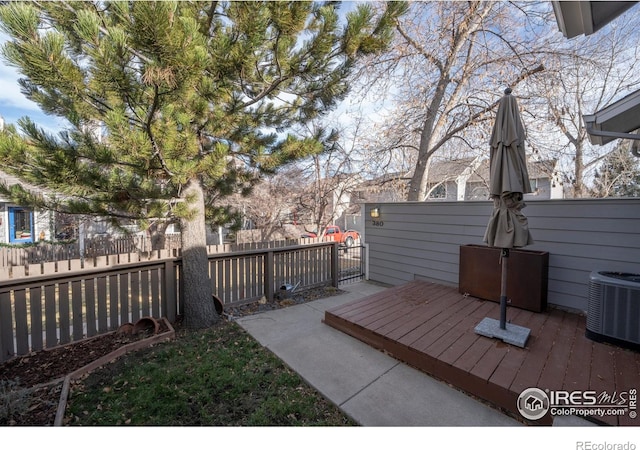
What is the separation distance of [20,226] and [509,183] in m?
17.9

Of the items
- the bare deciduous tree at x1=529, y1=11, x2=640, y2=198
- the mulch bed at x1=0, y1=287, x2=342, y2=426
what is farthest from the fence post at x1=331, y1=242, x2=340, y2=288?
the bare deciduous tree at x1=529, y1=11, x2=640, y2=198

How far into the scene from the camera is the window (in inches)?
463

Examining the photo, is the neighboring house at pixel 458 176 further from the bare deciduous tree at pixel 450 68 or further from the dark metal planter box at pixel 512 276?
the dark metal planter box at pixel 512 276

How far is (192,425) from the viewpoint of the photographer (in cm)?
210

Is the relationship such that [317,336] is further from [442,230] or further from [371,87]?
[371,87]

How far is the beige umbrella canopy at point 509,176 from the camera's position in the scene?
9.09 feet

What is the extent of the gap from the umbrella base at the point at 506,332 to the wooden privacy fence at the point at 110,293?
3.41 meters

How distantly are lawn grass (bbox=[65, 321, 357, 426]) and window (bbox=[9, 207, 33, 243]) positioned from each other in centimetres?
1403

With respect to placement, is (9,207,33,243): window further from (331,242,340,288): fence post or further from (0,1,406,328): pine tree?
(331,242,340,288): fence post

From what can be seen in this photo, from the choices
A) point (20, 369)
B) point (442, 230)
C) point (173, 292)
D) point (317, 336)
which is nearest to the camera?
point (20, 369)

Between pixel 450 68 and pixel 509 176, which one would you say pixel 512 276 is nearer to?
pixel 509 176
